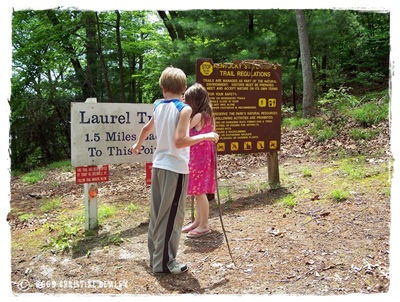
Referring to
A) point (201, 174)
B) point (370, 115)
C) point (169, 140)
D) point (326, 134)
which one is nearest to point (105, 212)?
point (201, 174)

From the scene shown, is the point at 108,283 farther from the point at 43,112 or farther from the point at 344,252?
the point at 43,112

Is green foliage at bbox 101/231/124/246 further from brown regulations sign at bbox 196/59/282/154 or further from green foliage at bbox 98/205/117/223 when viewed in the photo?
brown regulations sign at bbox 196/59/282/154

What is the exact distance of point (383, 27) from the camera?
54.8 ft

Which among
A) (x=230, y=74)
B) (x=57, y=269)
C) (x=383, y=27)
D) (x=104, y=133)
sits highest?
(x=383, y=27)

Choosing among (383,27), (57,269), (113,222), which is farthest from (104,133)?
(383,27)

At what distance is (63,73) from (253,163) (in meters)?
13.4

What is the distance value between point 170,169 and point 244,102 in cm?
273

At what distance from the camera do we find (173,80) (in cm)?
320

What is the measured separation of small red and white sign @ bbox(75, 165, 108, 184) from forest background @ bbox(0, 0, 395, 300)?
708 centimetres

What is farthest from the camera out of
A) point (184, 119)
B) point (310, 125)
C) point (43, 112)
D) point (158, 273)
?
point (43, 112)

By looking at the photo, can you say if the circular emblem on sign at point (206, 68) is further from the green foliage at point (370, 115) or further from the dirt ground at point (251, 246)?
the green foliage at point (370, 115)

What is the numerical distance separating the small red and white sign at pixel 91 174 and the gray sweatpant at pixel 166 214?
1.49 meters

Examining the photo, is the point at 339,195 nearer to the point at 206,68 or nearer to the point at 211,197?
the point at 211,197

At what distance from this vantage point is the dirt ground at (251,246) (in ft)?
10.00
